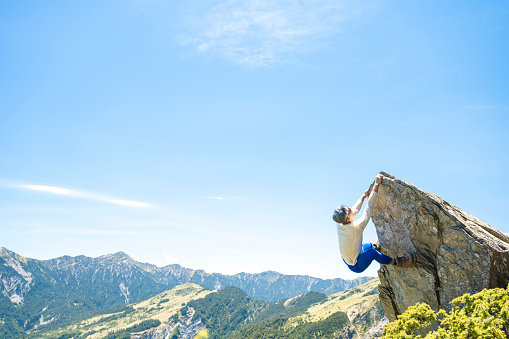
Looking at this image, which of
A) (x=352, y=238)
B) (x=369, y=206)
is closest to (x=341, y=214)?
(x=352, y=238)

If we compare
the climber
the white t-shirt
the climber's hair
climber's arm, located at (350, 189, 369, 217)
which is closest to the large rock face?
the climber

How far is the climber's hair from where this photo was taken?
11086mm

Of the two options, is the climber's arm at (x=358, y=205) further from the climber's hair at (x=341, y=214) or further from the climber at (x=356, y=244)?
the climber's hair at (x=341, y=214)

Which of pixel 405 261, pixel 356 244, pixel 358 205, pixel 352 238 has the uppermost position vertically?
pixel 358 205

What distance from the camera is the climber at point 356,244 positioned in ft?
36.9

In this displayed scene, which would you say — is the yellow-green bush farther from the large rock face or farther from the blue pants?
the blue pants

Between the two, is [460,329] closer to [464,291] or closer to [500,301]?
[500,301]

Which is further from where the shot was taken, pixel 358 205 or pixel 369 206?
pixel 358 205

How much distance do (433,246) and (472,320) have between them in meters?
3.79

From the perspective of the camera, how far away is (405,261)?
1216 cm

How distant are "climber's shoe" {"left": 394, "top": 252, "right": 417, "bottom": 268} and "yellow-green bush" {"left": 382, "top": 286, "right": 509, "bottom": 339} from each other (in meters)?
1.75

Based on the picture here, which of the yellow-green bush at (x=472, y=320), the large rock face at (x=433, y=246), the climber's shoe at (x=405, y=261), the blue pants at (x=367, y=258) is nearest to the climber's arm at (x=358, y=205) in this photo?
the large rock face at (x=433, y=246)

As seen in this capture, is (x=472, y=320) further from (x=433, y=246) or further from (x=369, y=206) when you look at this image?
(x=369, y=206)

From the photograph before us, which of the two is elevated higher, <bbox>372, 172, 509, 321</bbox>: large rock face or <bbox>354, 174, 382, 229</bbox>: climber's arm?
<bbox>354, 174, 382, 229</bbox>: climber's arm
